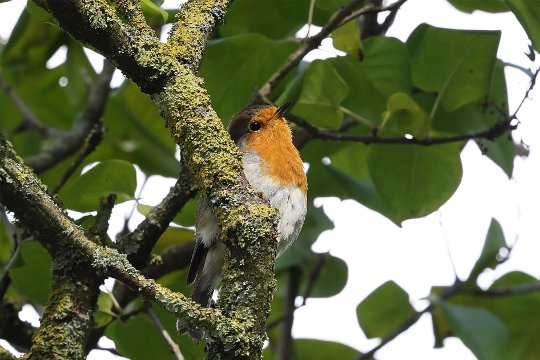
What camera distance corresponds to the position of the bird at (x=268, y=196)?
411 cm

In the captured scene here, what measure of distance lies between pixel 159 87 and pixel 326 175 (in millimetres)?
2592

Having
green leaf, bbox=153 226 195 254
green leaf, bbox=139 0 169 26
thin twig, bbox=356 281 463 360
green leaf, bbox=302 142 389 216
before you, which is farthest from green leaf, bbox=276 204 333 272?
green leaf, bbox=139 0 169 26

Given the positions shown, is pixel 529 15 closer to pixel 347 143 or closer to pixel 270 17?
pixel 347 143

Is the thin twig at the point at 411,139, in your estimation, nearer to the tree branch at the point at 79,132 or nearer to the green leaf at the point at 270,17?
the green leaf at the point at 270,17

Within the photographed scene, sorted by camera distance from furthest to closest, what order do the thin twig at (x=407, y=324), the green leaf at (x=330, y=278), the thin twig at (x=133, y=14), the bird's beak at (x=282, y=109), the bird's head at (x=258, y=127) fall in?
1. the green leaf at (x=330, y=278)
2. the thin twig at (x=407, y=324)
3. the bird's head at (x=258, y=127)
4. the bird's beak at (x=282, y=109)
5. the thin twig at (x=133, y=14)

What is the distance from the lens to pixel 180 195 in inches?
147

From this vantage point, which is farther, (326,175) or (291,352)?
(291,352)

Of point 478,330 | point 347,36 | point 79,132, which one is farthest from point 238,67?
point 478,330

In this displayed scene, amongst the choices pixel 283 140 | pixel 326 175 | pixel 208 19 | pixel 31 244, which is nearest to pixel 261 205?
pixel 208 19

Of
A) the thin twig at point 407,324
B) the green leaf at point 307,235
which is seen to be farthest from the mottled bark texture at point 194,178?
the thin twig at point 407,324

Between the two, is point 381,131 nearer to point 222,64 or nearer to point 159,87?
point 222,64

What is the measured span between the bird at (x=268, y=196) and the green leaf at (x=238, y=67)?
0.68 ft

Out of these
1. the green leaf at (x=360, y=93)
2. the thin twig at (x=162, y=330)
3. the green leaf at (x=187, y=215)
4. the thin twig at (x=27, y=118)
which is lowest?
the thin twig at (x=162, y=330)

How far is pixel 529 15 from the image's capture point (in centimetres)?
346
